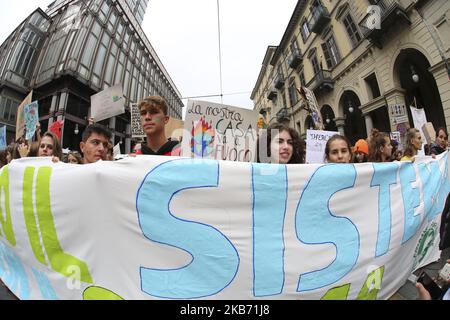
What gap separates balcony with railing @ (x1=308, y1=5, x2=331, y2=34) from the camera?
1534cm

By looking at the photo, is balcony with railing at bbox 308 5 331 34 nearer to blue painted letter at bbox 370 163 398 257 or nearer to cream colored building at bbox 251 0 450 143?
cream colored building at bbox 251 0 450 143

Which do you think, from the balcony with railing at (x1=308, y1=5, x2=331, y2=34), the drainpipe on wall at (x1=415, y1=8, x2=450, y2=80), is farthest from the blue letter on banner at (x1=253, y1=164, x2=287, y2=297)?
the balcony with railing at (x1=308, y1=5, x2=331, y2=34)

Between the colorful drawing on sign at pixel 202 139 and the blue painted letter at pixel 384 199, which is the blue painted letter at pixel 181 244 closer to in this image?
the colorful drawing on sign at pixel 202 139

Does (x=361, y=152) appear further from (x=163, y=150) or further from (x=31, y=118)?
(x=31, y=118)

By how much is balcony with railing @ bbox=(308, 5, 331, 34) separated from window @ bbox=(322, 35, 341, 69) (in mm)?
1123

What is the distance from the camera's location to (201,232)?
1438 millimetres

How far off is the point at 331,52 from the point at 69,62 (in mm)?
21326

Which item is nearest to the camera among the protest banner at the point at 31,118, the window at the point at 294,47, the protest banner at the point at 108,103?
the protest banner at the point at 108,103

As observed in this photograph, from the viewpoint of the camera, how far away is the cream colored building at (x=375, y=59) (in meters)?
8.51

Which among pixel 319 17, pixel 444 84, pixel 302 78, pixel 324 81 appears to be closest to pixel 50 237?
pixel 444 84

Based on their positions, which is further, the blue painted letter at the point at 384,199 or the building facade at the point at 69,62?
the building facade at the point at 69,62

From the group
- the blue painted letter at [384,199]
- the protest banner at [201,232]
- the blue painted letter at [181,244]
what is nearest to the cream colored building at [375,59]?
the blue painted letter at [384,199]

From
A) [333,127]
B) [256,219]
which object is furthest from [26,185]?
[333,127]

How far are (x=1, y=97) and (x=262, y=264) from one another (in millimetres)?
29350
